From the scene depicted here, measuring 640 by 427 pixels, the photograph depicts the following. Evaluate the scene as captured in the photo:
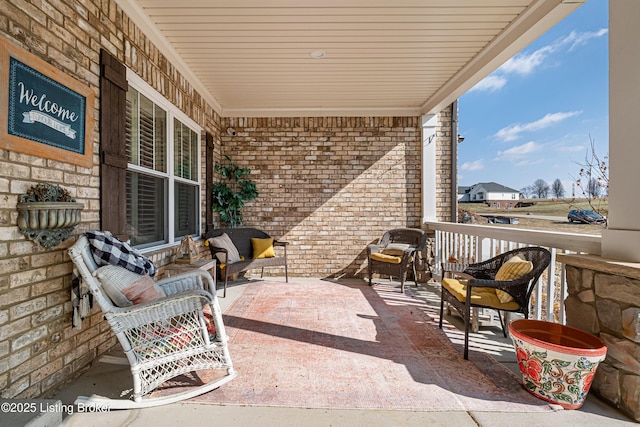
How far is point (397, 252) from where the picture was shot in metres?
4.57

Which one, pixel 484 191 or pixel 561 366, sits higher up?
pixel 484 191

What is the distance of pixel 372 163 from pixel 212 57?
2.91 metres

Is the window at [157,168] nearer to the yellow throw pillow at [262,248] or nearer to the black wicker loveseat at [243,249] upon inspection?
the black wicker loveseat at [243,249]

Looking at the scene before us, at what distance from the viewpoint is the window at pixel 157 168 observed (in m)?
2.80

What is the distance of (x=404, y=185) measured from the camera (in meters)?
5.16

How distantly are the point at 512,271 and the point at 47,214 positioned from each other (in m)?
3.16

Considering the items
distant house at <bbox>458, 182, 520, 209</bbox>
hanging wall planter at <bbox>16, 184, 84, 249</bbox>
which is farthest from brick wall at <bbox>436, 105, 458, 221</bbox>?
distant house at <bbox>458, 182, 520, 209</bbox>

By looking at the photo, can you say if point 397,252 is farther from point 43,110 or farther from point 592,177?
point 43,110

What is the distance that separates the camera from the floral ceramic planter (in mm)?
1681

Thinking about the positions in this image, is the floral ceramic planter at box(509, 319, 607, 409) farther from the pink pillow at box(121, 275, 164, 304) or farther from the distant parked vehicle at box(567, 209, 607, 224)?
the pink pillow at box(121, 275, 164, 304)

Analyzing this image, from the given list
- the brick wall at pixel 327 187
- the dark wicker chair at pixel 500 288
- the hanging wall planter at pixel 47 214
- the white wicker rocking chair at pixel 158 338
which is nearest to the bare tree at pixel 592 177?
the dark wicker chair at pixel 500 288

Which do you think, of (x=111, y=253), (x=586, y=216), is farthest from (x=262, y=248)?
(x=586, y=216)

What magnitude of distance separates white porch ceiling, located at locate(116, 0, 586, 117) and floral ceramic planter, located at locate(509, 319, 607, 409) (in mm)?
2551

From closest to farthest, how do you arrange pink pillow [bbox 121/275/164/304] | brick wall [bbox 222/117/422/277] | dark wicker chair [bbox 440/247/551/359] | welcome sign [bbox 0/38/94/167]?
welcome sign [bbox 0/38/94/167]
pink pillow [bbox 121/275/164/304]
dark wicker chair [bbox 440/247/551/359]
brick wall [bbox 222/117/422/277]
